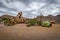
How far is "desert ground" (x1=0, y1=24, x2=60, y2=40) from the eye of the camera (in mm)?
2535

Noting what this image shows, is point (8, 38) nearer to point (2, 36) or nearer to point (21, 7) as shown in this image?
point (2, 36)

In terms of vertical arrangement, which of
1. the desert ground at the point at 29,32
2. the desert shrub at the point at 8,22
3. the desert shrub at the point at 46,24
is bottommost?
the desert ground at the point at 29,32

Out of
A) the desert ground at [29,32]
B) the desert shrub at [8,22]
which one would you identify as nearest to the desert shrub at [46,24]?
the desert ground at [29,32]

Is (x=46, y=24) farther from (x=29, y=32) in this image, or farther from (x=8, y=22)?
(x=8, y=22)

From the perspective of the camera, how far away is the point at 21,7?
2.67 m

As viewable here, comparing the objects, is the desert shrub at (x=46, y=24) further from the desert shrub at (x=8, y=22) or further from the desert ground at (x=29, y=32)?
the desert shrub at (x=8, y=22)

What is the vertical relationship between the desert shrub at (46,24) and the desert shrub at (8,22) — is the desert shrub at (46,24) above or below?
below

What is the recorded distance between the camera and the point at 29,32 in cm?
257

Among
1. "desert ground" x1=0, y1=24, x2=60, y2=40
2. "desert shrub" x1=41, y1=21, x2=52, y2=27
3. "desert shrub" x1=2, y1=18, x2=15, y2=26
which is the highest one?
"desert shrub" x1=2, y1=18, x2=15, y2=26

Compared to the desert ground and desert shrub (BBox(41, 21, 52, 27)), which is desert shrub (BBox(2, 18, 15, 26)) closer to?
the desert ground

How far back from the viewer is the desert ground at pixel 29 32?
254 centimetres

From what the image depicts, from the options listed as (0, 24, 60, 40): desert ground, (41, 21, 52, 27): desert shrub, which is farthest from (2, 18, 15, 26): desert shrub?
(41, 21, 52, 27): desert shrub

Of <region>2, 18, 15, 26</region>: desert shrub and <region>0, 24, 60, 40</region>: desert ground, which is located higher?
<region>2, 18, 15, 26</region>: desert shrub

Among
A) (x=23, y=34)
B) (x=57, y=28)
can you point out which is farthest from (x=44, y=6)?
(x=23, y=34)
